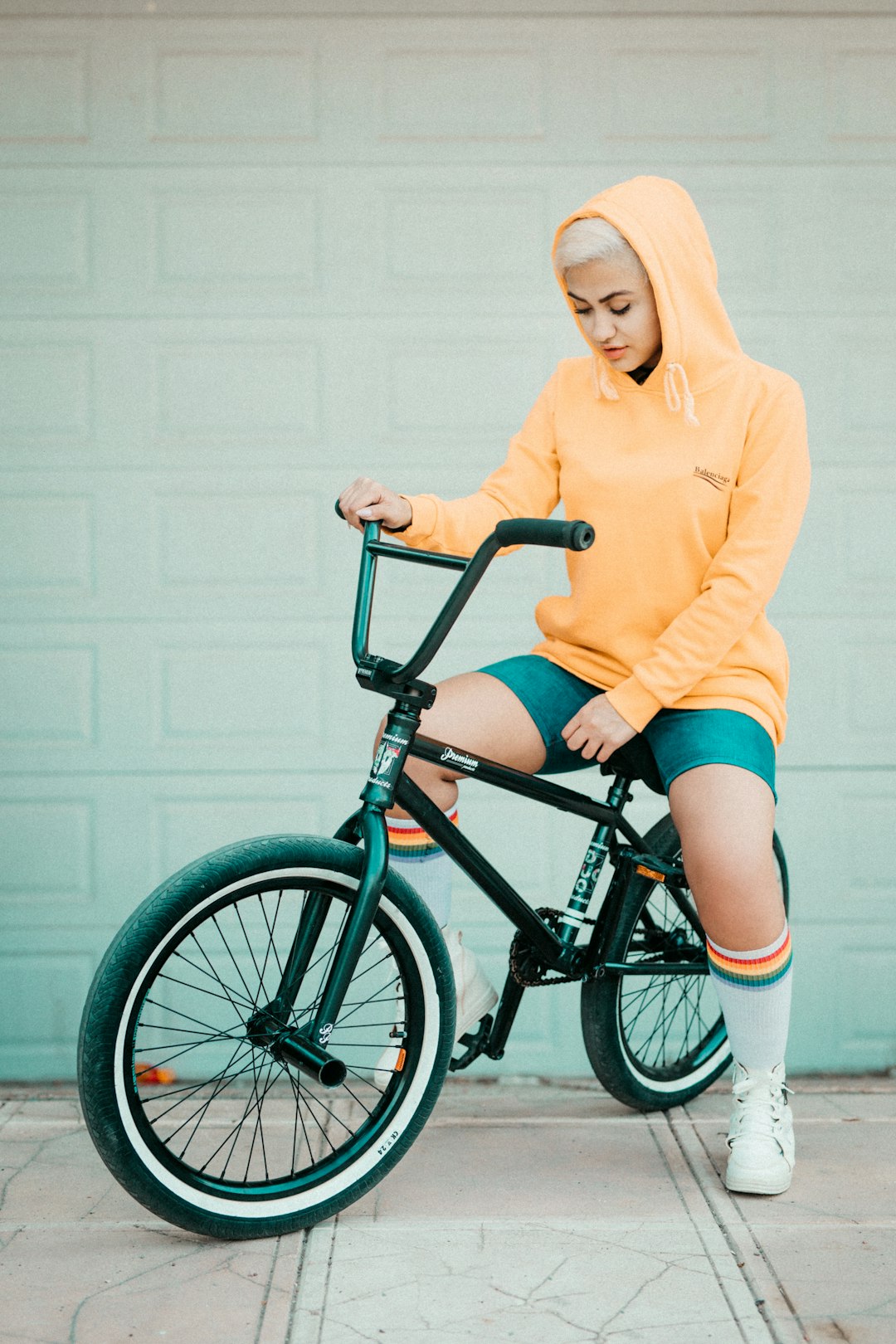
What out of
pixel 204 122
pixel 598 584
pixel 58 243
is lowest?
pixel 598 584

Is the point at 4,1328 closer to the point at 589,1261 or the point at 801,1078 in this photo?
the point at 589,1261

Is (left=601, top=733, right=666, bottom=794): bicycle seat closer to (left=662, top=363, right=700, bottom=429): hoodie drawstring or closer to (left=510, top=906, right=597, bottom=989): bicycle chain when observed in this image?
(left=510, top=906, right=597, bottom=989): bicycle chain

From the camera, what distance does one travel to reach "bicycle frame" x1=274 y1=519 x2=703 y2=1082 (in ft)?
6.10

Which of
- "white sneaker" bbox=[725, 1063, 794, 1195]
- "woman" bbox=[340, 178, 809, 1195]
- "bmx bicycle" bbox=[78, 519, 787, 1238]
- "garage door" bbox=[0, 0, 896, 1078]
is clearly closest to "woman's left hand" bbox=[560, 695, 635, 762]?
"woman" bbox=[340, 178, 809, 1195]

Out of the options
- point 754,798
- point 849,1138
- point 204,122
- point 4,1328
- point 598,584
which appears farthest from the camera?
point 204,122

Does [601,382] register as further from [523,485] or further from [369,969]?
[369,969]

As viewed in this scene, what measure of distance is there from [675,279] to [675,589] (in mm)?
→ 516

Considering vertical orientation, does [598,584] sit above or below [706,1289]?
above

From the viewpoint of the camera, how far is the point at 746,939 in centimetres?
207

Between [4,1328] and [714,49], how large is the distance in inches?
117

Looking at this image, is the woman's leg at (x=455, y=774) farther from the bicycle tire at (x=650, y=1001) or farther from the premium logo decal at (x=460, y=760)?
the bicycle tire at (x=650, y=1001)

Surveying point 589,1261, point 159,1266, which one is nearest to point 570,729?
point 589,1261

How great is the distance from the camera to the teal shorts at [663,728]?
6.90 ft

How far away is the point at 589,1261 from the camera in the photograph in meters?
1.90
